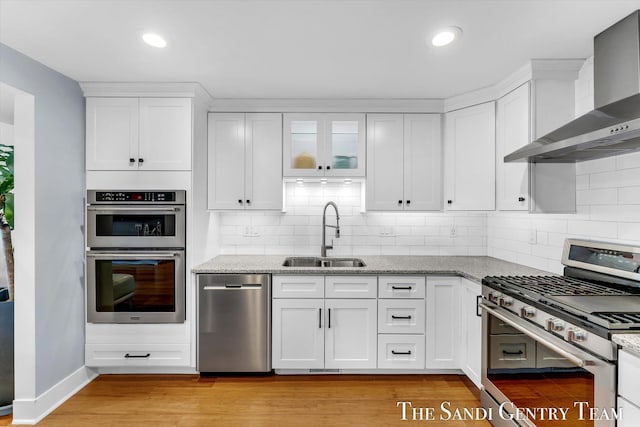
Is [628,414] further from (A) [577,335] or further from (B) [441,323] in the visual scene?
(B) [441,323]

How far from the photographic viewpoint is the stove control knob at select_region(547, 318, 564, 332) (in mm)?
1552

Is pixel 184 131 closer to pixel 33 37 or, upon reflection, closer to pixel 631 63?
pixel 33 37

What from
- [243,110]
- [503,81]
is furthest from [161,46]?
[503,81]

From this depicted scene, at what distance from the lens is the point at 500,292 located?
6.66 feet

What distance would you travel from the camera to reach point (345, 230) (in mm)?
3412

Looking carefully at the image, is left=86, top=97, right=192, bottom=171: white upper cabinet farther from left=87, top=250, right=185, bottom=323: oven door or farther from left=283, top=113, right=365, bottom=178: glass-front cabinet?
left=283, top=113, right=365, bottom=178: glass-front cabinet

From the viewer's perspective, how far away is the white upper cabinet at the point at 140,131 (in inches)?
106

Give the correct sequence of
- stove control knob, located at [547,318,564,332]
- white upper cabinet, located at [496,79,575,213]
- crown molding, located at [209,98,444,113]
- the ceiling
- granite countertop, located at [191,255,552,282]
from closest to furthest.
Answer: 1. stove control knob, located at [547,318,564,332]
2. the ceiling
3. white upper cabinet, located at [496,79,575,213]
4. granite countertop, located at [191,255,552,282]
5. crown molding, located at [209,98,444,113]

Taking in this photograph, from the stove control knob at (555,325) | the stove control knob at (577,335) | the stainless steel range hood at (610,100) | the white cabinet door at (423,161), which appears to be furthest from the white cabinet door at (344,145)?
the stove control knob at (577,335)

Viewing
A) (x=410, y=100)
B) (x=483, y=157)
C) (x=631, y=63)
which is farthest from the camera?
(x=410, y=100)

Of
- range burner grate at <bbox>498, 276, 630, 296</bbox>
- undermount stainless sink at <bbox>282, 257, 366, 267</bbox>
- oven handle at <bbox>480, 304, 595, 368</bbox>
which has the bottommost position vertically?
oven handle at <bbox>480, 304, 595, 368</bbox>

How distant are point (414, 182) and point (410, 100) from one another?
28.4 inches

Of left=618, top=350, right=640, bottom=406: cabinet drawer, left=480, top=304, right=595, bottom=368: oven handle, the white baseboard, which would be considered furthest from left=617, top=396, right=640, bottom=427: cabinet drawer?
the white baseboard

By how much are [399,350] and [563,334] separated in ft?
4.55
